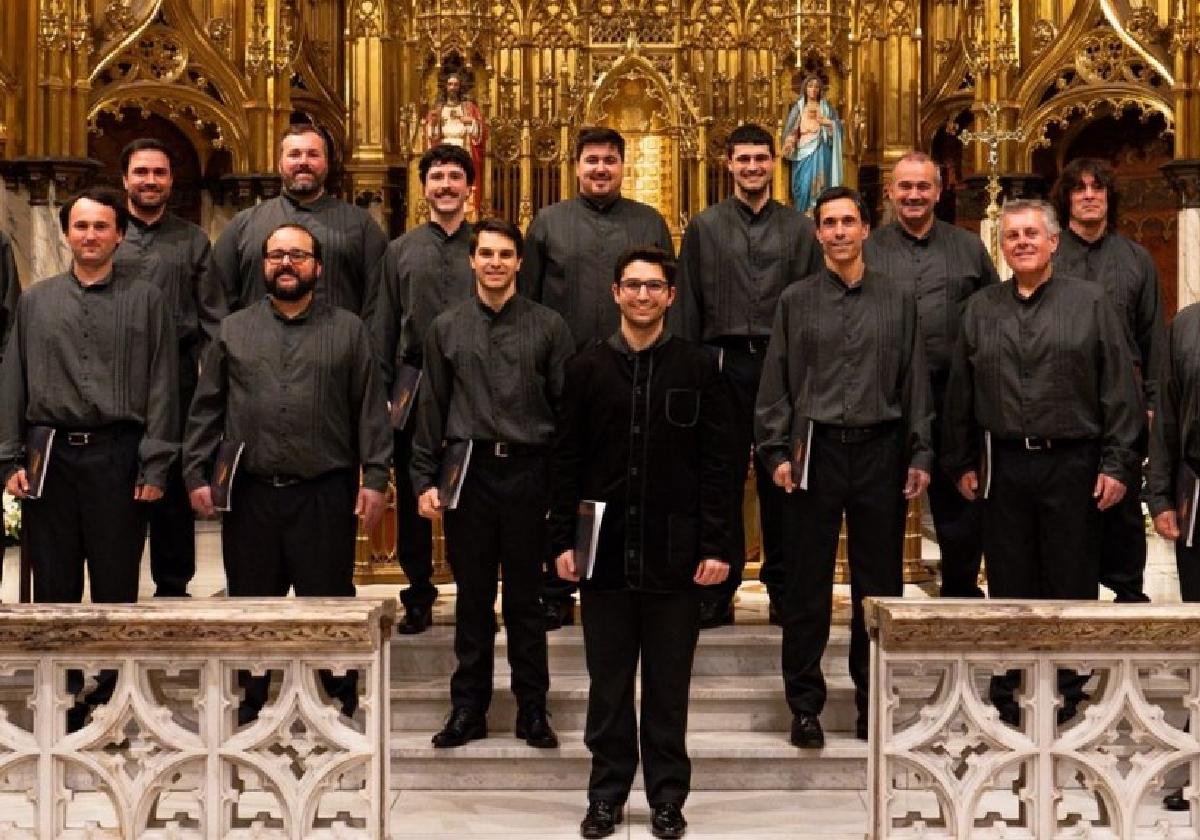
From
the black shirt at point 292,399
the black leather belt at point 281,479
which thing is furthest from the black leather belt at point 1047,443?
the black leather belt at point 281,479

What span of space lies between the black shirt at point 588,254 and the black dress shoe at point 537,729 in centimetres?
122

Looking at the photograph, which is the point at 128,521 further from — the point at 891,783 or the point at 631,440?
the point at 891,783

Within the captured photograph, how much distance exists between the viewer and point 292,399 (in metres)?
5.89

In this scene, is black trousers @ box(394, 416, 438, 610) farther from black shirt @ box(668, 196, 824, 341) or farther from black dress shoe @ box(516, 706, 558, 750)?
black shirt @ box(668, 196, 824, 341)

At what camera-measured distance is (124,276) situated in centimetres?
613

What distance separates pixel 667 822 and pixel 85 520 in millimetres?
1952

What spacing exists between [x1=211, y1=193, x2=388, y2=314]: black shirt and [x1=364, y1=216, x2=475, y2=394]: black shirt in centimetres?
8

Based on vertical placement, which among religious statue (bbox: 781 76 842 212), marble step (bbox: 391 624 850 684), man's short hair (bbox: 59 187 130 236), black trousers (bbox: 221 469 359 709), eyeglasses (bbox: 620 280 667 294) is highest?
religious statue (bbox: 781 76 842 212)

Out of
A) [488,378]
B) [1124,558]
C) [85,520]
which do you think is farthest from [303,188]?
[1124,558]

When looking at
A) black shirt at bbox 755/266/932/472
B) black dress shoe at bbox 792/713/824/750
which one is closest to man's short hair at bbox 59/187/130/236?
black shirt at bbox 755/266/932/472

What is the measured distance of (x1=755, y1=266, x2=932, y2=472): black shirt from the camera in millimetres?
5934

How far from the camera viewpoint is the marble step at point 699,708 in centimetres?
630

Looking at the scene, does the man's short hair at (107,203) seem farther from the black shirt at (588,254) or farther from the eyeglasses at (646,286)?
the eyeglasses at (646,286)

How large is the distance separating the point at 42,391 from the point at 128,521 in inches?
18.1
